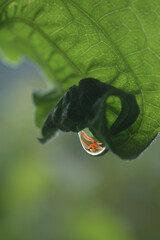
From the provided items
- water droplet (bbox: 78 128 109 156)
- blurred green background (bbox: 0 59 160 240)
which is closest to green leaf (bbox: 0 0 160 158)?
water droplet (bbox: 78 128 109 156)

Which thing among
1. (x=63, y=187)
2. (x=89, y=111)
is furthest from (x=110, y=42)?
(x=63, y=187)

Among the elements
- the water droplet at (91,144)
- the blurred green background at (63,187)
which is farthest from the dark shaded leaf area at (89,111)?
the blurred green background at (63,187)

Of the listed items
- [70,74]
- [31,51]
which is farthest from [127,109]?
[31,51]

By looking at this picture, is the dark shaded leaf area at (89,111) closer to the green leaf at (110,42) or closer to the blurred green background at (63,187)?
the green leaf at (110,42)

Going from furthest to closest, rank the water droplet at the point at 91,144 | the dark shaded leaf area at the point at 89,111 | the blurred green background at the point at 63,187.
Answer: the blurred green background at the point at 63,187, the water droplet at the point at 91,144, the dark shaded leaf area at the point at 89,111

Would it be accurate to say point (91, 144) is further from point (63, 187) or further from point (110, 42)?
point (63, 187)

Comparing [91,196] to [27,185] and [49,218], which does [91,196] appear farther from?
[27,185]
